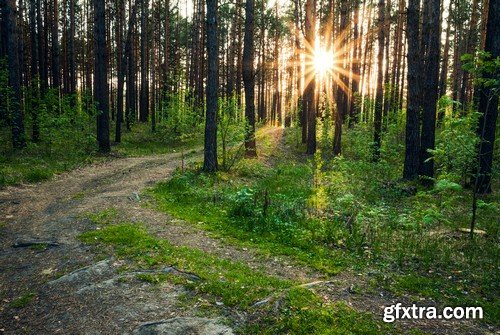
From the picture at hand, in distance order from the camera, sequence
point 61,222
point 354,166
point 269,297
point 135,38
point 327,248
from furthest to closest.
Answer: point 135,38 < point 354,166 < point 61,222 < point 327,248 < point 269,297

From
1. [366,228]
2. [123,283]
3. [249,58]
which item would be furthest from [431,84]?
[123,283]

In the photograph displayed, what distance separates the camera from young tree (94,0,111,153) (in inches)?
612

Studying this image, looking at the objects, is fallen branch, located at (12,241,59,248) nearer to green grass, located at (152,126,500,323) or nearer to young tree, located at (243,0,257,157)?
green grass, located at (152,126,500,323)

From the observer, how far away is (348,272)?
4980 mm

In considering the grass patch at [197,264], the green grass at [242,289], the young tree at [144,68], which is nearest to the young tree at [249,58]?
the grass patch at [197,264]

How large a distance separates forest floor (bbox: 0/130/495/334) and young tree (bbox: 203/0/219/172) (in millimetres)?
→ 4229

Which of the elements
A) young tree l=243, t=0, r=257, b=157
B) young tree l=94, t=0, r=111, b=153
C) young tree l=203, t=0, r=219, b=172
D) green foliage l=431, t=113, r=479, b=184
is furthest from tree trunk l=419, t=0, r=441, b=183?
young tree l=94, t=0, r=111, b=153

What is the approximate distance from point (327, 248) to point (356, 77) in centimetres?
1938

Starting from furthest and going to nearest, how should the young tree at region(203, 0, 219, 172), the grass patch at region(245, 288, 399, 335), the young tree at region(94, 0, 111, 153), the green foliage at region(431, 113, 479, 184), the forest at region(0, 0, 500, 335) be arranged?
the young tree at region(94, 0, 111, 153) < the young tree at region(203, 0, 219, 172) < the green foliage at region(431, 113, 479, 184) < the forest at region(0, 0, 500, 335) < the grass patch at region(245, 288, 399, 335)

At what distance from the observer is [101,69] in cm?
1622

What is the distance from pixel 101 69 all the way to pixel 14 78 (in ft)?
11.7

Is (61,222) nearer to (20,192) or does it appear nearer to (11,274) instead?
(11,274)

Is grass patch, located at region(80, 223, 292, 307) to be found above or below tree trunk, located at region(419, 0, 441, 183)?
below

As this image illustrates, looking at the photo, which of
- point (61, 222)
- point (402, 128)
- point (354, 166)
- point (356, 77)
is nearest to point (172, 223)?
point (61, 222)
